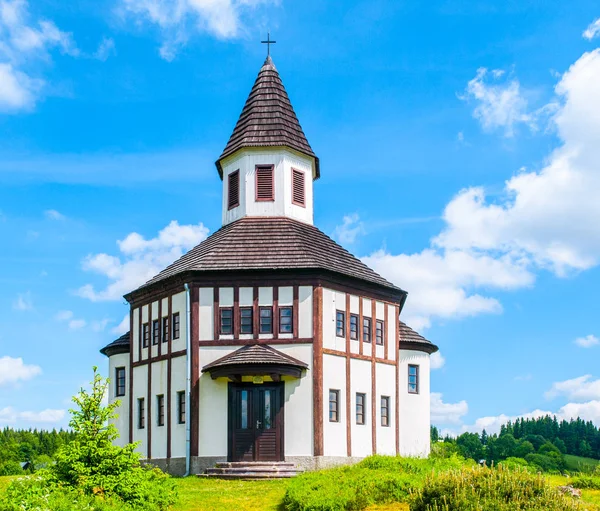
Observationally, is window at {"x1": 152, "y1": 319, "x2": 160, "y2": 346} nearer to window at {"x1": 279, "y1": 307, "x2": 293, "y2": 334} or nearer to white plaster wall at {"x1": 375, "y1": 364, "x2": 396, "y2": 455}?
window at {"x1": 279, "y1": 307, "x2": 293, "y2": 334}

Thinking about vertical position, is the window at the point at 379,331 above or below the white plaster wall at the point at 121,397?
above

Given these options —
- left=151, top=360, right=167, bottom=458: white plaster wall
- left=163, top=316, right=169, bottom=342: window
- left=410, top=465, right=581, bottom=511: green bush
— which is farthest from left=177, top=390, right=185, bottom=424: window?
left=410, top=465, right=581, bottom=511: green bush

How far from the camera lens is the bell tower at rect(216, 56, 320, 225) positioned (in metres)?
37.8

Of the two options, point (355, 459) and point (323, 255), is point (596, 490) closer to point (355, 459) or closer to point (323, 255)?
point (355, 459)

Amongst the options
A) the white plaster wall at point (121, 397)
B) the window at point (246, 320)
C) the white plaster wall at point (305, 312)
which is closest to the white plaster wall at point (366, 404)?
the white plaster wall at point (305, 312)

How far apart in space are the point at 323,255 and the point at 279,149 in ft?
21.4

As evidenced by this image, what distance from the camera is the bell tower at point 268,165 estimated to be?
37.8 m

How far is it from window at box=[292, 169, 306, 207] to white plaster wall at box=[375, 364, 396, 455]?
28.7 feet

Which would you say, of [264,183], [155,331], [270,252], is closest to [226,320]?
[270,252]

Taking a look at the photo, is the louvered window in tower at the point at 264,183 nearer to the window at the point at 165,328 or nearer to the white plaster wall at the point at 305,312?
the white plaster wall at the point at 305,312

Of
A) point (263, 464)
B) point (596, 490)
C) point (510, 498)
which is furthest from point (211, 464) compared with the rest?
point (510, 498)

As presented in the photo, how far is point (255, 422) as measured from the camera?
3203 centimetres

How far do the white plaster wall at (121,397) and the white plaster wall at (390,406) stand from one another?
11516 mm

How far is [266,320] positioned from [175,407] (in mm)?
5321
